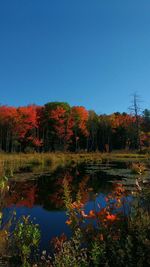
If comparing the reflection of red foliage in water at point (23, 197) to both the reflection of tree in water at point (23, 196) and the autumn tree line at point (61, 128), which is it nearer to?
the reflection of tree in water at point (23, 196)

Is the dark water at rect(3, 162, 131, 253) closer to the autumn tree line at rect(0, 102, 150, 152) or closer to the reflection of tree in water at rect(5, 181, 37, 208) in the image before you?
the reflection of tree in water at rect(5, 181, 37, 208)

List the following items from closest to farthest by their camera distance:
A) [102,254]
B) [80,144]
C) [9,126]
Result: [102,254]
[9,126]
[80,144]

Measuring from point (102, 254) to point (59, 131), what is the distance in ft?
184

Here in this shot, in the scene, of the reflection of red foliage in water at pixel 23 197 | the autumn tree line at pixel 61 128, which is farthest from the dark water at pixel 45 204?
the autumn tree line at pixel 61 128

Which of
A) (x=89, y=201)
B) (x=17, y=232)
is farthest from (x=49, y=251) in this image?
(x=89, y=201)

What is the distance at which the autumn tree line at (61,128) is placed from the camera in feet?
180

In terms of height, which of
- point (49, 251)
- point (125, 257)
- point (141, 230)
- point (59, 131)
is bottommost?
point (49, 251)

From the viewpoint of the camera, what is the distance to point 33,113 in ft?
188

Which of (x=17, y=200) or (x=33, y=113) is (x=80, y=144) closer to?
(x=33, y=113)

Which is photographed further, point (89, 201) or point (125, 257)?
point (89, 201)

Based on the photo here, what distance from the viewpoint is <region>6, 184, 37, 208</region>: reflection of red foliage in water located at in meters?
12.1

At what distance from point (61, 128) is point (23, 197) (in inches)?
1844

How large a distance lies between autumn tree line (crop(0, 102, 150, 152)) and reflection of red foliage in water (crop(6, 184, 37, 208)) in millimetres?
37597

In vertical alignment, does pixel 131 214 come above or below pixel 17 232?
above
